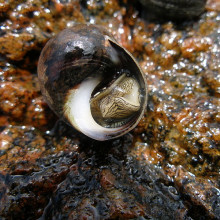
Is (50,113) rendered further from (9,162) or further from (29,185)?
(29,185)

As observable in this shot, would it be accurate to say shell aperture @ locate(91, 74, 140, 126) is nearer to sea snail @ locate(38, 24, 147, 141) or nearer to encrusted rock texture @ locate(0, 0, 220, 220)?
sea snail @ locate(38, 24, 147, 141)

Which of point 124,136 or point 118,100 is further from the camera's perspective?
point 124,136

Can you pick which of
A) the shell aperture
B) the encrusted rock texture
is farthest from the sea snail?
the encrusted rock texture

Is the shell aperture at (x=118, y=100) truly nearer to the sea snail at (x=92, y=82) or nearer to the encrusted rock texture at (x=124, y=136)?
the sea snail at (x=92, y=82)

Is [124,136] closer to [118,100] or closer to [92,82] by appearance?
[118,100]

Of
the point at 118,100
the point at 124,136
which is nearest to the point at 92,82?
the point at 118,100
